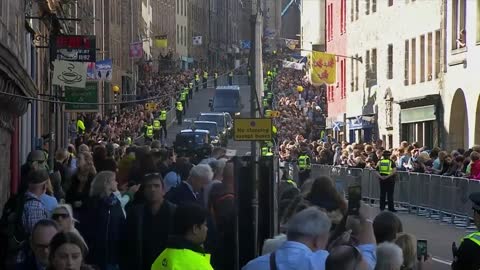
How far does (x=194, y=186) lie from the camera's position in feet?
46.7

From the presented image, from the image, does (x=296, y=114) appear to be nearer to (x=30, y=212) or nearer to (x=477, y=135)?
(x=477, y=135)

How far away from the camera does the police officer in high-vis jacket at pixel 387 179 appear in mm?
31469

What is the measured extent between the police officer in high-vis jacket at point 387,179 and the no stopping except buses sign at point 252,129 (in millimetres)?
10194

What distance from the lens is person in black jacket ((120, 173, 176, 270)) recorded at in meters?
11.7

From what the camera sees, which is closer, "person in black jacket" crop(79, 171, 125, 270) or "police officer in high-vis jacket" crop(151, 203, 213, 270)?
"police officer in high-vis jacket" crop(151, 203, 213, 270)

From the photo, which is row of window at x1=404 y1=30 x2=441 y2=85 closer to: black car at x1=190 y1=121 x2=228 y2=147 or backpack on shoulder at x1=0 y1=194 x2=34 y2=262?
black car at x1=190 y1=121 x2=228 y2=147

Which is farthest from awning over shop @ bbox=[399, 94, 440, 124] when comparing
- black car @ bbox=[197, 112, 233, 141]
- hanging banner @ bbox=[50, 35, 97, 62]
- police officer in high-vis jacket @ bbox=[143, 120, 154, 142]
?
hanging banner @ bbox=[50, 35, 97, 62]

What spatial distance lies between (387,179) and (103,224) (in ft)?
65.3

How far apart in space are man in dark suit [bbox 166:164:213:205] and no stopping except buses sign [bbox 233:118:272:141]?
719 centimetres

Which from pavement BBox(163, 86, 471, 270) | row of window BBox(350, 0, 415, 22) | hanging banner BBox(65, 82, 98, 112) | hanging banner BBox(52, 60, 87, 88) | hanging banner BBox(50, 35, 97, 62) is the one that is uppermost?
row of window BBox(350, 0, 415, 22)

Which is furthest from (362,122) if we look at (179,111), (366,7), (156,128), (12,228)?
(12,228)

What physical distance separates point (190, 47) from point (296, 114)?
72090 mm

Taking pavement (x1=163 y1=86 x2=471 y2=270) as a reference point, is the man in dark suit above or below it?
above

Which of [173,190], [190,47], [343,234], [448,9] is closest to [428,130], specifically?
[448,9]
